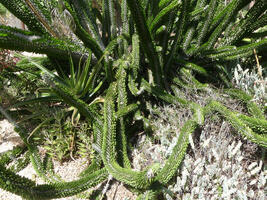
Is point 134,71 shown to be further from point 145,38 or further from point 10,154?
point 10,154

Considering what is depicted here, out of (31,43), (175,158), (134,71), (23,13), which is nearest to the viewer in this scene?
(175,158)

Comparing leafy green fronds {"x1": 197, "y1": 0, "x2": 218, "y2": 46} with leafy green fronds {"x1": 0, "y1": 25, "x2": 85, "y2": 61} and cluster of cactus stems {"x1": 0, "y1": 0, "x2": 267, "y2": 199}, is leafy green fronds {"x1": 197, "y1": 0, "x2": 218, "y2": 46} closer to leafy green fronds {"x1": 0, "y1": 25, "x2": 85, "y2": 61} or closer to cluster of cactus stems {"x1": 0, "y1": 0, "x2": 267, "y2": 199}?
cluster of cactus stems {"x1": 0, "y1": 0, "x2": 267, "y2": 199}

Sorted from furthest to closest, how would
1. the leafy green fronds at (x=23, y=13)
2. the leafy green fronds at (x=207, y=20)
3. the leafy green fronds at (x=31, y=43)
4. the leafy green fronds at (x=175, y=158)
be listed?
the leafy green fronds at (x=207, y=20) < the leafy green fronds at (x=23, y=13) < the leafy green fronds at (x=31, y=43) < the leafy green fronds at (x=175, y=158)

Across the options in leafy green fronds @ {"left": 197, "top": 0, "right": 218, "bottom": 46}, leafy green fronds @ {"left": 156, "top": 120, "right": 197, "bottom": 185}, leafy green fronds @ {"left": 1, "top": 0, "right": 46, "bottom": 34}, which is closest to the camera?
leafy green fronds @ {"left": 156, "top": 120, "right": 197, "bottom": 185}

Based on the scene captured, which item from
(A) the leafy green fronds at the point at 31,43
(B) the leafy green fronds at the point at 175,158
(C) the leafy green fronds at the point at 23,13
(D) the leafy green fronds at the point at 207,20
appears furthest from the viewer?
(D) the leafy green fronds at the point at 207,20

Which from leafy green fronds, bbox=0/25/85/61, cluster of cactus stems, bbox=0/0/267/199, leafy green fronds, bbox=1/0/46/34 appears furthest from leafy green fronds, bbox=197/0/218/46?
leafy green fronds, bbox=1/0/46/34

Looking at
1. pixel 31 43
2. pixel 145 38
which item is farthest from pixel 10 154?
pixel 145 38

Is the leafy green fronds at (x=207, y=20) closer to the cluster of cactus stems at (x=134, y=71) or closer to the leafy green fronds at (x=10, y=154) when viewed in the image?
the cluster of cactus stems at (x=134, y=71)

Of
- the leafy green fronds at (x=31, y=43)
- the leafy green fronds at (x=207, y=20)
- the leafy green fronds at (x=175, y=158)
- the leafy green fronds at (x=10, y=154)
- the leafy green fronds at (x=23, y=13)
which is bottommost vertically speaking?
the leafy green fronds at (x=175, y=158)

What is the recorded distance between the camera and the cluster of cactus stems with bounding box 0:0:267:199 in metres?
1.26

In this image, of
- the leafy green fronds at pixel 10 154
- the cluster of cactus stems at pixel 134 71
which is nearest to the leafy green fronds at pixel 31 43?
the cluster of cactus stems at pixel 134 71

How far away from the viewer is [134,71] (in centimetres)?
184

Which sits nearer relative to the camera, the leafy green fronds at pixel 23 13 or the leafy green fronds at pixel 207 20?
the leafy green fronds at pixel 23 13

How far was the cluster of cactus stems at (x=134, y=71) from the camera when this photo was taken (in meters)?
1.26
